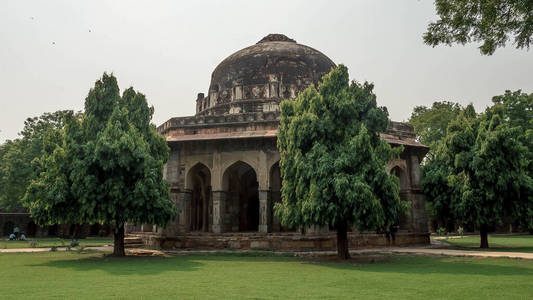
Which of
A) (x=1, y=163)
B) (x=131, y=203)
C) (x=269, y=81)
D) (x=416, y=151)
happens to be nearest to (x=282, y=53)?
(x=269, y=81)

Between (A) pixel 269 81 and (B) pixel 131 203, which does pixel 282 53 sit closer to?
(A) pixel 269 81

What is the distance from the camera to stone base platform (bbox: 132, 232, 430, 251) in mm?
15023

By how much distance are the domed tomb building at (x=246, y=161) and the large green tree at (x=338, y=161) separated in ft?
12.0

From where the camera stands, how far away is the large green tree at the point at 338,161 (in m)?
10.8

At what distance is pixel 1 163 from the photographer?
29.0 meters

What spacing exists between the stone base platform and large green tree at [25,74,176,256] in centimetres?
347

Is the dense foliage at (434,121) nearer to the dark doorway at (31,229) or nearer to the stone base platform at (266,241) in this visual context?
the stone base platform at (266,241)

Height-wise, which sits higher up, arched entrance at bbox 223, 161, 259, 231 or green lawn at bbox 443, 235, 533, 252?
arched entrance at bbox 223, 161, 259, 231

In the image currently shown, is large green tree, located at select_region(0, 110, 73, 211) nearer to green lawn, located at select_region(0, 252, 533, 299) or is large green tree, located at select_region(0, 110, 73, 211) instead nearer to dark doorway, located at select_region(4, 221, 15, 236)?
dark doorway, located at select_region(4, 221, 15, 236)

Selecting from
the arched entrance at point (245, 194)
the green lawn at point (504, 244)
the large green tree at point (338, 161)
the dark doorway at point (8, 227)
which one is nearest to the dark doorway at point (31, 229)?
the dark doorway at point (8, 227)

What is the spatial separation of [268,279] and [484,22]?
6.64 meters

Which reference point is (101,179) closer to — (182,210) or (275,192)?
(182,210)

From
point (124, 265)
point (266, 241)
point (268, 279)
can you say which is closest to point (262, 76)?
point (266, 241)

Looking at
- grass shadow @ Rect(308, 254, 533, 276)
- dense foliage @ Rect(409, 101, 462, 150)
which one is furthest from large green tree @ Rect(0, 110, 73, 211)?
dense foliage @ Rect(409, 101, 462, 150)
